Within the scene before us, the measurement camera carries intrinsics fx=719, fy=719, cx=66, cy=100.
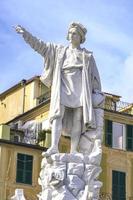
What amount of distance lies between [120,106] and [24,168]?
38.1 ft

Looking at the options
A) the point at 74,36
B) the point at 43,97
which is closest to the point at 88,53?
the point at 74,36

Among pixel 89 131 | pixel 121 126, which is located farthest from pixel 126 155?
pixel 89 131

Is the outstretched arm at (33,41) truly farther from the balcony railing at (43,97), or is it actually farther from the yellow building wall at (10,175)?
the balcony railing at (43,97)

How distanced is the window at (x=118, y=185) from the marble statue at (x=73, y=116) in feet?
98.0

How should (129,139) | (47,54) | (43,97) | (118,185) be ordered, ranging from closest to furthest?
(47,54) → (118,185) → (129,139) → (43,97)

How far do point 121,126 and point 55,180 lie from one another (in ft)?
108

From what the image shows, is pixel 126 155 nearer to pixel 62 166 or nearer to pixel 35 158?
pixel 35 158

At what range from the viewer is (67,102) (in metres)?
12.6

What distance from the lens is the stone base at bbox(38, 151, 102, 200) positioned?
11758mm

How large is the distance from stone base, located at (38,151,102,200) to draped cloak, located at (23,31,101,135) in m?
0.72

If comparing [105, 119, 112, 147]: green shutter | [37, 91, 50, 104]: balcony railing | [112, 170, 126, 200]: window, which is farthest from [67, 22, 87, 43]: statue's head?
[37, 91, 50, 104]: balcony railing

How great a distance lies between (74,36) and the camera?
1302 cm

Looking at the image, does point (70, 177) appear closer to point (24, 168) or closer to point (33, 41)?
point (33, 41)

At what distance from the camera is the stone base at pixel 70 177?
11.8 m
